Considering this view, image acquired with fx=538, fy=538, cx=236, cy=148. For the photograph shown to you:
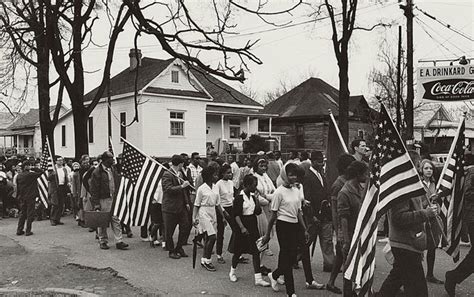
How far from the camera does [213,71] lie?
5031 mm

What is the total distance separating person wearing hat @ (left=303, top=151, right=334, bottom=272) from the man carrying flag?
8.42 ft

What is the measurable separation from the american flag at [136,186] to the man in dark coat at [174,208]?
243 millimetres

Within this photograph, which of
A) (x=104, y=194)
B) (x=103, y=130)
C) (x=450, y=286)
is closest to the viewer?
(x=450, y=286)

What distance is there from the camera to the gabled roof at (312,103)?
151ft

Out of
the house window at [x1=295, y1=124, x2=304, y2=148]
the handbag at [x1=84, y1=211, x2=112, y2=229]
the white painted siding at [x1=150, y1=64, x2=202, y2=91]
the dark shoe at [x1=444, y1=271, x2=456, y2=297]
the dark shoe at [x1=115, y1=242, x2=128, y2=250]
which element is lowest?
the dark shoe at [x1=115, y1=242, x2=128, y2=250]

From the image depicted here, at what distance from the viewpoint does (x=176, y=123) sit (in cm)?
3419

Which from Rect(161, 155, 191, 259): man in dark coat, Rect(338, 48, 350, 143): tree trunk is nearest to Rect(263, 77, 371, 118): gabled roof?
Rect(338, 48, 350, 143): tree trunk

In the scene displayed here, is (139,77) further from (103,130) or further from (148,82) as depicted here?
(103,130)

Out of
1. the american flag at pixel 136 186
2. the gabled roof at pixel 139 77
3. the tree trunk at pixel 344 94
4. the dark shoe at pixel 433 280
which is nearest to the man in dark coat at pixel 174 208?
the american flag at pixel 136 186

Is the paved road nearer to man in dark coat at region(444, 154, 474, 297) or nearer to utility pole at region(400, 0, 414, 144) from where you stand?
man in dark coat at region(444, 154, 474, 297)

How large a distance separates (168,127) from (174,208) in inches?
931

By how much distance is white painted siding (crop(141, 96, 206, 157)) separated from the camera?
3259 cm

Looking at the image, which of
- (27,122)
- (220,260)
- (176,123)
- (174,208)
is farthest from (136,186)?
(27,122)

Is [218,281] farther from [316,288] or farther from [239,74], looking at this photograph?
[239,74]
